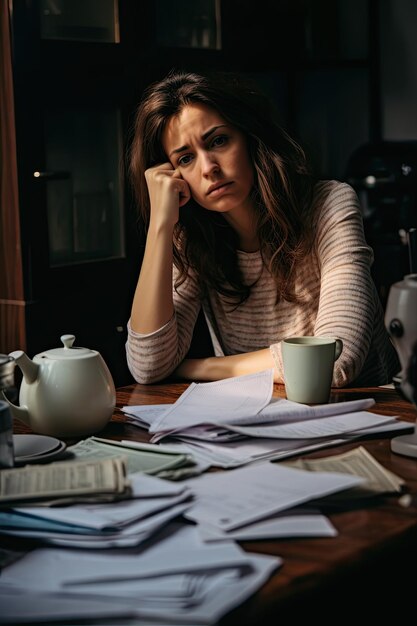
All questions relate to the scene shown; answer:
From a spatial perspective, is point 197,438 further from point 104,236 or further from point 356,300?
point 104,236

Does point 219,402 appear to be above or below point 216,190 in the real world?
below

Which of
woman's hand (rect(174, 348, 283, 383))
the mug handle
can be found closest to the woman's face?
woman's hand (rect(174, 348, 283, 383))

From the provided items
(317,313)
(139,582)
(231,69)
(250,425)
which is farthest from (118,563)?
(231,69)

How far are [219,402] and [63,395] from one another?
10.1 inches

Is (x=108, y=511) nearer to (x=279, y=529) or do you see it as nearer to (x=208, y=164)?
(x=279, y=529)

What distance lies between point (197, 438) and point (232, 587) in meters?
0.46

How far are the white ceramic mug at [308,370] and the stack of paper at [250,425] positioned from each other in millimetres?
40

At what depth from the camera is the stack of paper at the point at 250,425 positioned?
4.02ft

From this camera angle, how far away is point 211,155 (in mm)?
2045

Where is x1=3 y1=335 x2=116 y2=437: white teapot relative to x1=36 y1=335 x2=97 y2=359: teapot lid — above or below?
below

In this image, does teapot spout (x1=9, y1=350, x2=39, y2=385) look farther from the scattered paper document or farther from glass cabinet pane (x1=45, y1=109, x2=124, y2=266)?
glass cabinet pane (x1=45, y1=109, x2=124, y2=266)


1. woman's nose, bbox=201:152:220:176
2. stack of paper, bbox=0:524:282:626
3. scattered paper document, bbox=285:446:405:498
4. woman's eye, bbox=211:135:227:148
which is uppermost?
woman's eye, bbox=211:135:227:148

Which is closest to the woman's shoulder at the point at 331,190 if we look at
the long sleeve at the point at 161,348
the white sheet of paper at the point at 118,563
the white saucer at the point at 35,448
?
the long sleeve at the point at 161,348

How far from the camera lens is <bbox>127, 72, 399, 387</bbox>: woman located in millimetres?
1920
